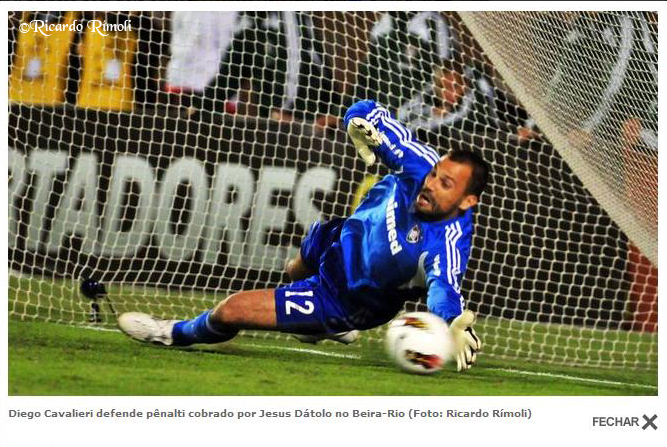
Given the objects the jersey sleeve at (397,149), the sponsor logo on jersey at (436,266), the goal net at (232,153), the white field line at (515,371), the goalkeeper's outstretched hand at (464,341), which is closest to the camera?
the goalkeeper's outstretched hand at (464,341)

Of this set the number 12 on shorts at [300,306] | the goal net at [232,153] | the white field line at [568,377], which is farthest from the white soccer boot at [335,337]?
the white field line at [568,377]

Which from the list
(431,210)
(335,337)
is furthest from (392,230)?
(335,337)

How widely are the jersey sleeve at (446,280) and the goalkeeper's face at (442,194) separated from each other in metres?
0.10

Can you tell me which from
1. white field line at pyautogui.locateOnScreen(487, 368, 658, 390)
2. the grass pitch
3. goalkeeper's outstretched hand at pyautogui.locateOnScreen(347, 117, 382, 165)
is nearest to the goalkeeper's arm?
the grass pitch

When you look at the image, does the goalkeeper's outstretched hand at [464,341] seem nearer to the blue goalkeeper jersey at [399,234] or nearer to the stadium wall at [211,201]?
the blue goalkeeper jersey at [399,234]

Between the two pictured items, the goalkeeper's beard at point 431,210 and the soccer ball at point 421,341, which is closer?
the soccer ball at point 421,341

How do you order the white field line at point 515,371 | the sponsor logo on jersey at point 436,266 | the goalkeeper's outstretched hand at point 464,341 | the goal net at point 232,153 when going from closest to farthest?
the goalkeeper's outstretched hand at point 464,341, the sponsor logo on jersey at point 436,266, the white field line at point 515,371, the goal net at point 232,153

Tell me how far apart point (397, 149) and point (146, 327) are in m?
1.20

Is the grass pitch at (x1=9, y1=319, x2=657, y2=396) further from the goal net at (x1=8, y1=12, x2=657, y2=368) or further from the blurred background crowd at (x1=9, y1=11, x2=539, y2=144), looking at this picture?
the blurred background crowd at (x1=9, y1=11, x2=539, y2=144)

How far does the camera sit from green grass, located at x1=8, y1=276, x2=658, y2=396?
13.3 feet

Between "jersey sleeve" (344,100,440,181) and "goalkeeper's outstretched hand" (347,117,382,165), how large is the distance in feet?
0.06

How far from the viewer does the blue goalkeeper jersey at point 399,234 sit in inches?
169
